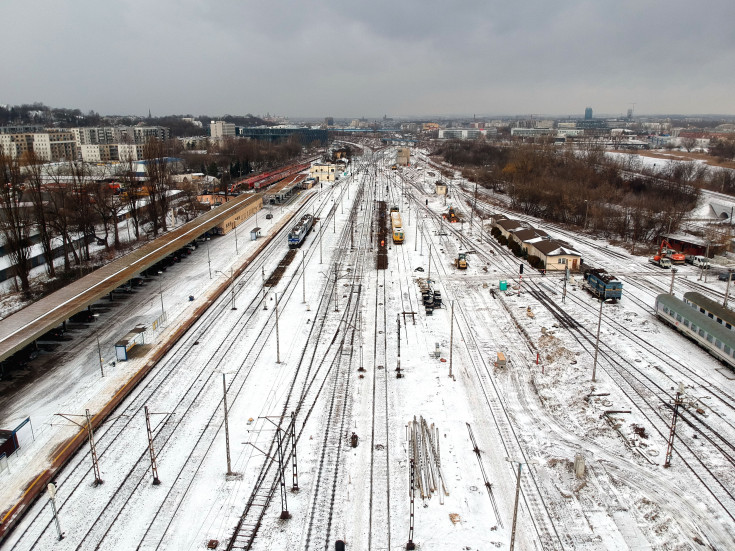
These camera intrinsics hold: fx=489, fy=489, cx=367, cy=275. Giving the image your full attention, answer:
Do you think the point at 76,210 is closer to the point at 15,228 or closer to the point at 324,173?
the point at 15,228

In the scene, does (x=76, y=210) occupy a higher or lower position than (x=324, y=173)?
lower

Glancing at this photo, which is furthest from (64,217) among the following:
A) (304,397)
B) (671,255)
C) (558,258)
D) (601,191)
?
(601,191)

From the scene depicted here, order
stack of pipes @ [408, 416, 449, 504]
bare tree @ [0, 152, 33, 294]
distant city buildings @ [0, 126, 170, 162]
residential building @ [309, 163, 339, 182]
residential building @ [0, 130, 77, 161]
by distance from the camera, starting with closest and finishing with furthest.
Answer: stack of pipes @ [408, 416, 449, 504] < bare tree @ [0, 152, 33, 294] < residential building @ [309, 163, 339, 182] < distant city buildings @ [0, 126, 170, 162] < residential building @ [0, 130, 77, 161]

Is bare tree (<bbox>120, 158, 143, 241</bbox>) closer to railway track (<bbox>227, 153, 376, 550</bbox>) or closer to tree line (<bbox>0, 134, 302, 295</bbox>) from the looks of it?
tree line (<bbox>0, 134, 302, 295</bbox>)

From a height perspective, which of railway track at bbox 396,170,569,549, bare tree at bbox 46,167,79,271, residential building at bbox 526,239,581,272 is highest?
bare tree at bbox 46,167,79,271

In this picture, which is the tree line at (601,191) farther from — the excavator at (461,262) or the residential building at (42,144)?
the residential building at (42,144)

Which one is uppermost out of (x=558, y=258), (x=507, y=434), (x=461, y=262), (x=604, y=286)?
(x=558, y=258)

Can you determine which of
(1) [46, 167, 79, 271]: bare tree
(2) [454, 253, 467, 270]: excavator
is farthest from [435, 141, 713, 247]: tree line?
(1) [46, 167, 79, 271]: bare tree
